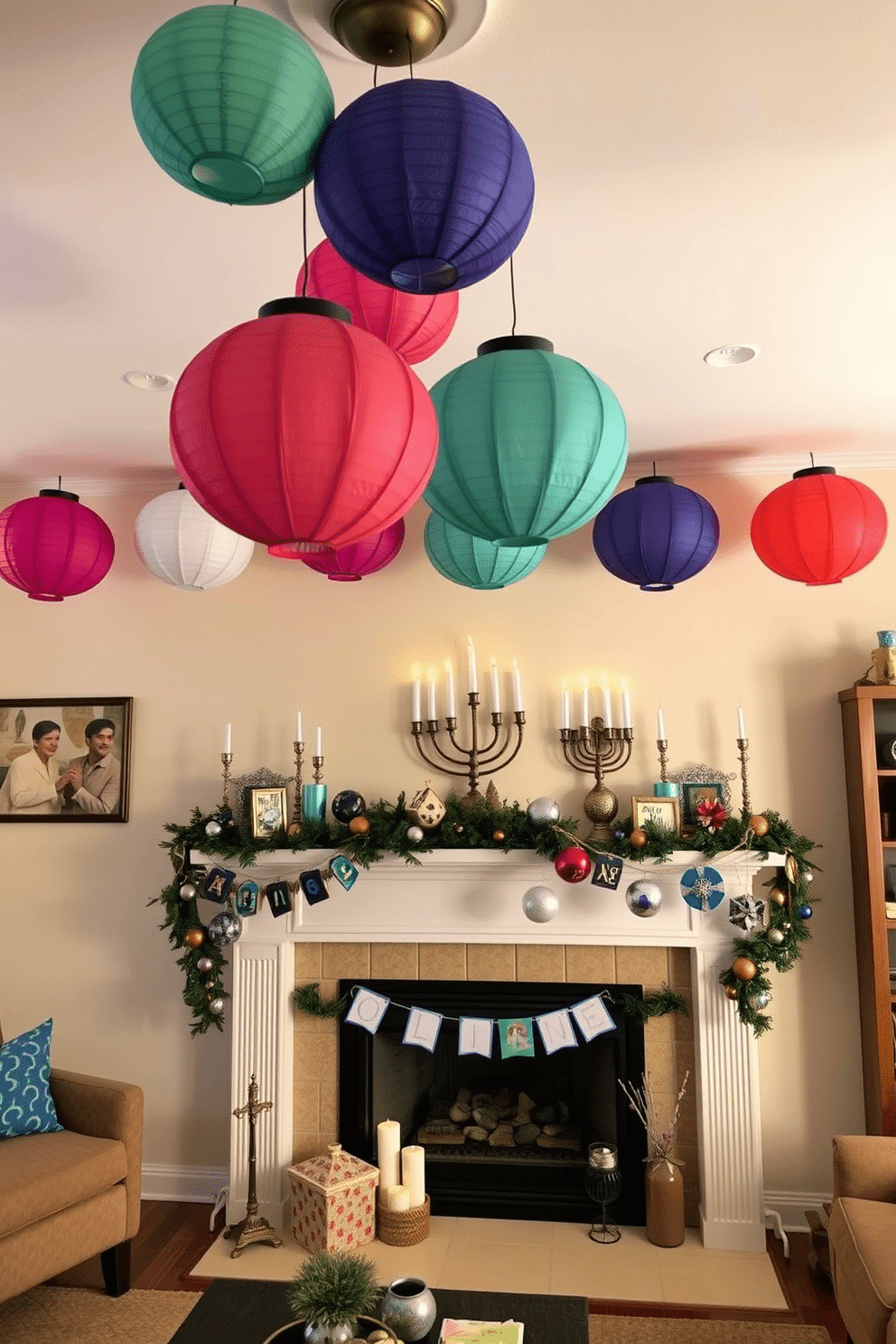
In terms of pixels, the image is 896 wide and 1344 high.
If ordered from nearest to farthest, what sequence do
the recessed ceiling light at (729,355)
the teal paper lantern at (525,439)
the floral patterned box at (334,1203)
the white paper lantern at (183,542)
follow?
the teal paper lantern at (525,439)
the recessed ceiling light at (729,355)
the white paper lantern at (183,542)
the floral patterned box at (334,1203)

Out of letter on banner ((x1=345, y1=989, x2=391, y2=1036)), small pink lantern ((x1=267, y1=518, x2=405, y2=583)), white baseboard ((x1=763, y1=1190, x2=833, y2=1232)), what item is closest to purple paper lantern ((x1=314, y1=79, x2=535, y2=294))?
small pink lantern ((x1=267, y1=518, x2=405, y2=583))

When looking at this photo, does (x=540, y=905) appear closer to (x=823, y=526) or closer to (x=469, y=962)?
(x=469, y=962)

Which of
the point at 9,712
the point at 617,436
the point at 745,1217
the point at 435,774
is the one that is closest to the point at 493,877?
the point at 435,774

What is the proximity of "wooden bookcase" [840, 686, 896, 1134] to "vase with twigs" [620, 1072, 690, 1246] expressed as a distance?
2.07ft

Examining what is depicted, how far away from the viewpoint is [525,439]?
4.34 feet

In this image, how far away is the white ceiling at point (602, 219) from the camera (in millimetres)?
1657

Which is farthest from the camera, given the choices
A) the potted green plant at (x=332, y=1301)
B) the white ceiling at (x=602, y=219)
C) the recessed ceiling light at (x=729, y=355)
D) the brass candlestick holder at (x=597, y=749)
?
the brass candlestick holder at (x=597, y=749)

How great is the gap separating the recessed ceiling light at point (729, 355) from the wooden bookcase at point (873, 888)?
1.22 m

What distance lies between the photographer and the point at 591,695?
3734 millimetres

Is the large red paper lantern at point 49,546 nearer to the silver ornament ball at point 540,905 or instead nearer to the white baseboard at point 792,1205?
the silver ornament ball at point 540,905

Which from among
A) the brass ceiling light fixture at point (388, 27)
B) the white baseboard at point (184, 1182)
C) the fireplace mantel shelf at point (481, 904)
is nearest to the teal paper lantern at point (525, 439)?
the brass ceiling light fixture at point (388, 27)

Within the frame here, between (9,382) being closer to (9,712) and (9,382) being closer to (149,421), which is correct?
(149,421)

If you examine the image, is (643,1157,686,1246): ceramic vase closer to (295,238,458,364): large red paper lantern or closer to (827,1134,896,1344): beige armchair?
(827,1134,896,1344): beige armchair

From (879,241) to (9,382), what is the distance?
2.49 metres
